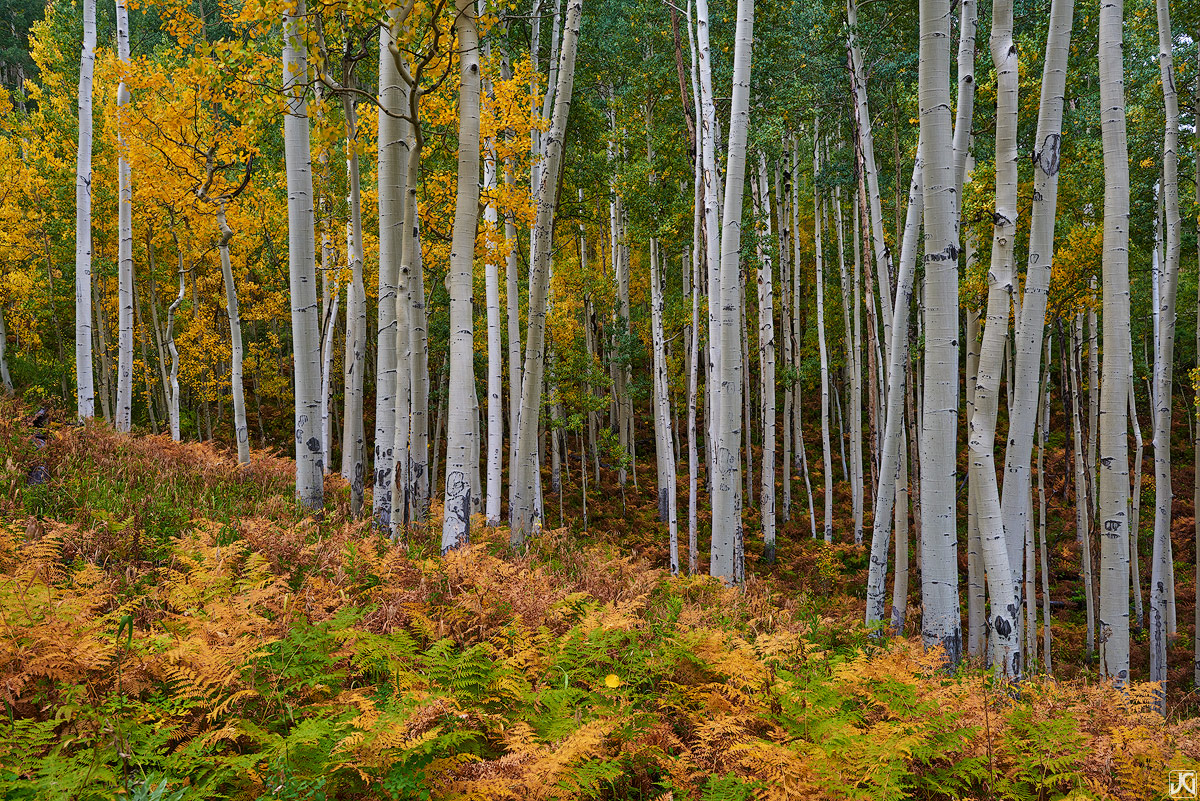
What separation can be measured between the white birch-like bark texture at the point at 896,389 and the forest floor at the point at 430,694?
3.09 metres

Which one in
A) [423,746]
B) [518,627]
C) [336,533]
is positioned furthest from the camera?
[336,533]

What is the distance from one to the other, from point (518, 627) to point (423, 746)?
1.38m

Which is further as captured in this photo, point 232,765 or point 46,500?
point 46,500

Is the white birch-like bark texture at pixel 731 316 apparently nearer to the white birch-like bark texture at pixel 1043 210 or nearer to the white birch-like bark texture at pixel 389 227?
the white birch-like bark texture at pixel 1043 210

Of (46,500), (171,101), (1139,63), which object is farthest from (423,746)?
(1139,63)

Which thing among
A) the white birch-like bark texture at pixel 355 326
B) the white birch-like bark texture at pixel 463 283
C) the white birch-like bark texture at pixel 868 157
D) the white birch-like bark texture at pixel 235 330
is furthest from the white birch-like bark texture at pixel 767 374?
the white birch-like bark texture at pixel 235 330

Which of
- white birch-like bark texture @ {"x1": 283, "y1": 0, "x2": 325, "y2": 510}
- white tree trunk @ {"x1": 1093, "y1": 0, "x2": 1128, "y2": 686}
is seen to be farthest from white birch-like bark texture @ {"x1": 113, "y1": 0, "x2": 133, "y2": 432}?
white tree trunk @ {"x1": 1093, "y1": 0, "x2": 1128, "y2": 686}

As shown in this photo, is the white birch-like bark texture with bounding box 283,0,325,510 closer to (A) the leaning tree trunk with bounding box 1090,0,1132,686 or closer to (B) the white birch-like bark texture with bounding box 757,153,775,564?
(A) the leaning tree trunk with bounding box 1090,0,1132,686

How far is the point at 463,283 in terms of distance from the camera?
19.6ft

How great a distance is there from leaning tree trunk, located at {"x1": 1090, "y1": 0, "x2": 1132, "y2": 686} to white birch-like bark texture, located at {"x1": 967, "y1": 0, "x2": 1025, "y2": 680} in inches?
46.7

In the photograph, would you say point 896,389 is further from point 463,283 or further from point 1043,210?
point 463,283

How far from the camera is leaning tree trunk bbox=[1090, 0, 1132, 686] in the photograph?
5.78 metres

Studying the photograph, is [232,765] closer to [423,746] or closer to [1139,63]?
[423,746]

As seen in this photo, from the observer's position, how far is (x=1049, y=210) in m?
5.40
